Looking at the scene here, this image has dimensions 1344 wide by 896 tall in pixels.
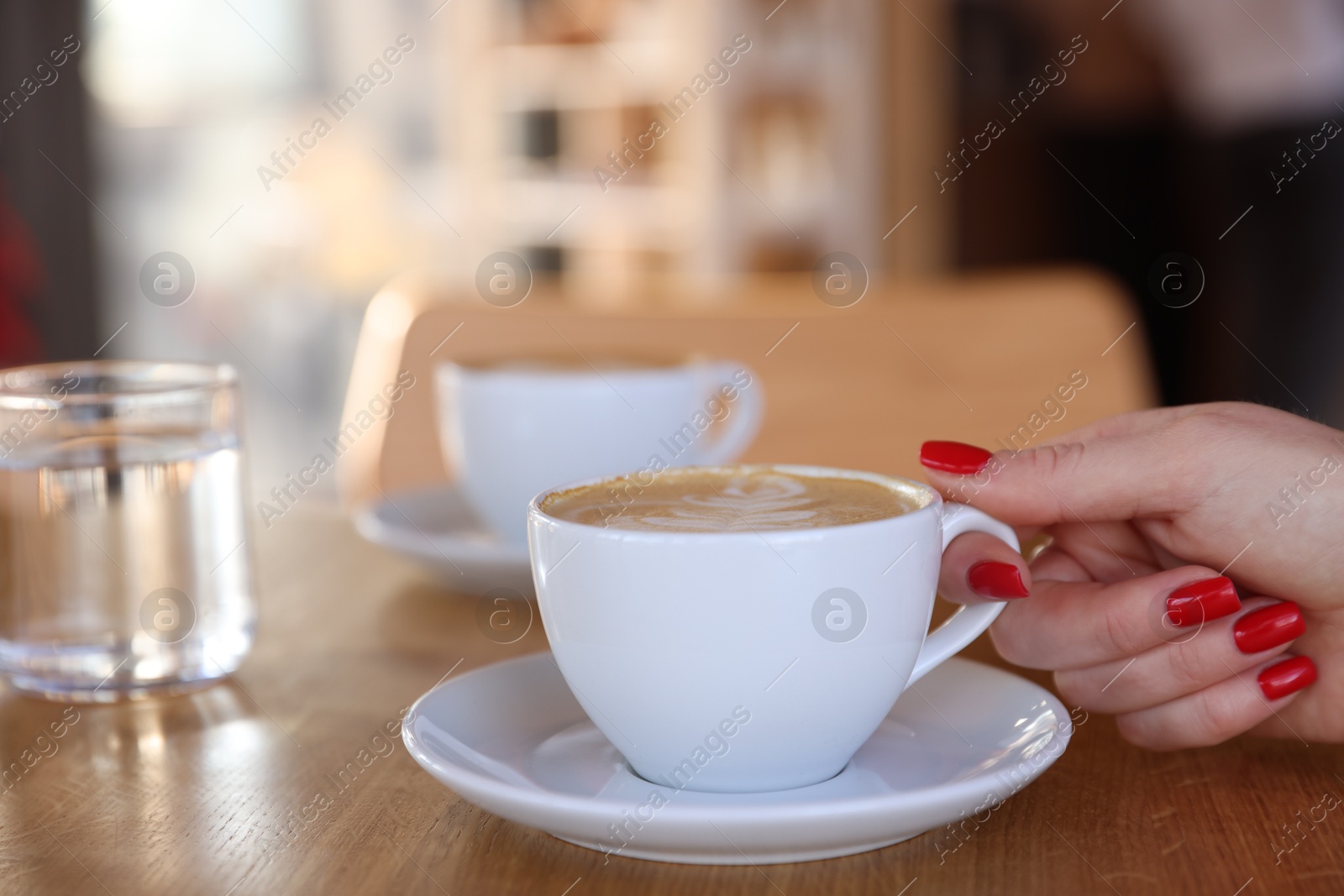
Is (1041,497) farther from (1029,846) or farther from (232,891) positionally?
(232,891)

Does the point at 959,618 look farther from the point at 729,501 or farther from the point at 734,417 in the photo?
the point at 734,417

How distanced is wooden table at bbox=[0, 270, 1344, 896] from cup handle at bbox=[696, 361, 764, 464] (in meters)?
0.39

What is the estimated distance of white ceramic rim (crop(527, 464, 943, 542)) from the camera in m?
0.52

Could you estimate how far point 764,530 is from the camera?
1.74 ft

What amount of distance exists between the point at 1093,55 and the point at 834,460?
242 cm

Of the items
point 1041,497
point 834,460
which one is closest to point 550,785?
point 1041,497

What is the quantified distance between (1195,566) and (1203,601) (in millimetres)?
24

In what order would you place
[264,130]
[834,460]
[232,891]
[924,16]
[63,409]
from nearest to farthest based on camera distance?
[232,891] → [63,409] → [834,460] → [924,16] → [264,130]

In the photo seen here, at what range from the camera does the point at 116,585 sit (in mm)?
722

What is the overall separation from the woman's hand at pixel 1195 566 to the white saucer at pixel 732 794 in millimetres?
64

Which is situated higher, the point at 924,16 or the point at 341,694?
the point at 924,16

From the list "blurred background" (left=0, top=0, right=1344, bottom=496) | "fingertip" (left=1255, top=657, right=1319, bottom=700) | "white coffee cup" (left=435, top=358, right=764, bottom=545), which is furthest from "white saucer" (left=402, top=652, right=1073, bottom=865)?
"blurred background" (left=0, top=0, right=1344, bottom=496)

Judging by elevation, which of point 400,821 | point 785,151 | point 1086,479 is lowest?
point 400,821

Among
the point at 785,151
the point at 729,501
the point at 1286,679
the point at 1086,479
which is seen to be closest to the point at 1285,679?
the point at 1286,679
